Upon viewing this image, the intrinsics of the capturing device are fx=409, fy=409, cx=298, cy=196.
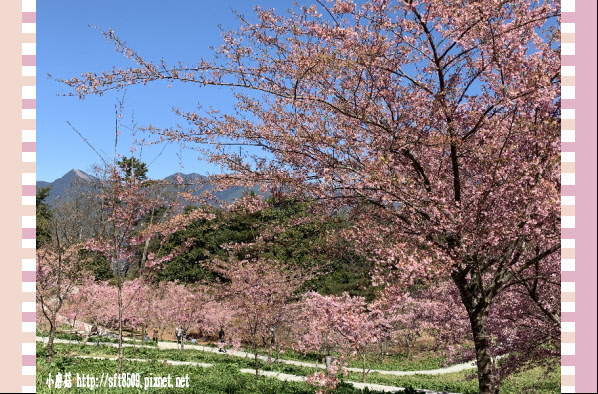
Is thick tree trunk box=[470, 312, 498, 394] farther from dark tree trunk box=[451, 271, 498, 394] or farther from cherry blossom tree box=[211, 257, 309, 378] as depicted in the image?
cherry blossom tree box=[211, 257, 309, 378]

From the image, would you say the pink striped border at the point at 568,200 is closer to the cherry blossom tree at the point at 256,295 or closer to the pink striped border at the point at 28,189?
the pink striped border at the point at 28,189

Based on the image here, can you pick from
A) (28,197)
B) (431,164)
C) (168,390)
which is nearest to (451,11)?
(431,164)

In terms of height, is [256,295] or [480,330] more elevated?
[480,330]

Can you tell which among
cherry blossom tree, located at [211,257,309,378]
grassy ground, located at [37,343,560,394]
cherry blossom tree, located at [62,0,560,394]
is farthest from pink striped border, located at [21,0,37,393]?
cherry blossom tree, located at [211,257,309,378]

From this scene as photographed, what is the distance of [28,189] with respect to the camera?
2699 millimetres

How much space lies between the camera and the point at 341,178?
4590 millimetres

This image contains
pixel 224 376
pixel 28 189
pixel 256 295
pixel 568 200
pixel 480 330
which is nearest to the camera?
pixel 28 189

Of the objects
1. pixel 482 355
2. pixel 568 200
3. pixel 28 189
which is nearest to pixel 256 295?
pixel 482 355

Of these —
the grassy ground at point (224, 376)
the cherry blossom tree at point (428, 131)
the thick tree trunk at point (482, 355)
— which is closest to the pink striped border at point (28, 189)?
the cherry blossom tree at point (428, 131)

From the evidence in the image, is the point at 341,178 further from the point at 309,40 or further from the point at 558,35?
the point at 558,35

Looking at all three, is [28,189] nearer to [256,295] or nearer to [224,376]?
[224,376]

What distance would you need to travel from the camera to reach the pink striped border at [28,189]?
8.56 ft

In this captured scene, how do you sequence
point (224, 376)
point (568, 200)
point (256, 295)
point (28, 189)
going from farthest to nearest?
1. point (256, 295)
2. point (224, 376)
3. point (568, 200)
4. point (28, 189)

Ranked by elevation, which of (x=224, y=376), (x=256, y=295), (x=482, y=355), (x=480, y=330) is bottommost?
(x=224, y=376)
